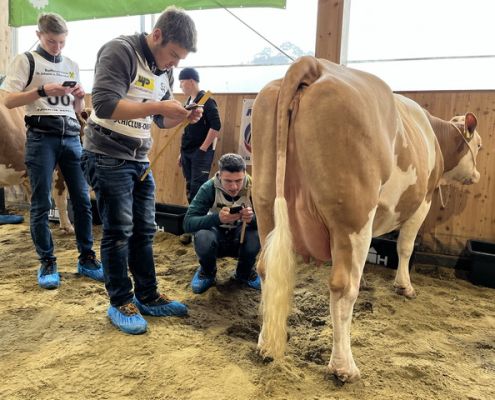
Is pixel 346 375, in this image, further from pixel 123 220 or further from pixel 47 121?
pixel 47 121

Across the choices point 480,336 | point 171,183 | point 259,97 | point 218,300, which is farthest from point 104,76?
point 171,183

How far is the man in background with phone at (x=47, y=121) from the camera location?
7.54ft

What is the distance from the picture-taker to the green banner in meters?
3.95

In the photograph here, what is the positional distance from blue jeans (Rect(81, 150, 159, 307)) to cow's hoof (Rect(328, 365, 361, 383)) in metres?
1.13

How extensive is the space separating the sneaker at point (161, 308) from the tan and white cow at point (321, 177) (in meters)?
0.68

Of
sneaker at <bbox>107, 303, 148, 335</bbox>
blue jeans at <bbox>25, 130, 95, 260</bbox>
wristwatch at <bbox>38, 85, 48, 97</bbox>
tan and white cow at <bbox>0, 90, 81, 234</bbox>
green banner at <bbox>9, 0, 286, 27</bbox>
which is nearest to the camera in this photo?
sneaker at <bbox>107, 303, 148, 335</bbox>

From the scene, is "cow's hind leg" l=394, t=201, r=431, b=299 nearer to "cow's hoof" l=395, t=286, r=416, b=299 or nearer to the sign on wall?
"cow's hoof" l=395, t=286, r=416, b=299

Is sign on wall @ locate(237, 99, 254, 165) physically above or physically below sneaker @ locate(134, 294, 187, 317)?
above

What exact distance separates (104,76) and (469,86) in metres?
3.54

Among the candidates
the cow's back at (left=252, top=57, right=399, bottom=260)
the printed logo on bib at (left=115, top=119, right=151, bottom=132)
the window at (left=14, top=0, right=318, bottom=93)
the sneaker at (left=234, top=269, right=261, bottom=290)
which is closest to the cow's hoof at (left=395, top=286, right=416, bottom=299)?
the sneaker at (left=234, top=269, right=261, bottom=290)

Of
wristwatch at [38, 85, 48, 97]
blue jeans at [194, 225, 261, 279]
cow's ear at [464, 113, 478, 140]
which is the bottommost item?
blue jeans at [194, 225, 261, 279]

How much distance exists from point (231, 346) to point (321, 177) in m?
1.01

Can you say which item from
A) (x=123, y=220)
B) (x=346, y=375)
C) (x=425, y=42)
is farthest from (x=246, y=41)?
(x=346, y=375)

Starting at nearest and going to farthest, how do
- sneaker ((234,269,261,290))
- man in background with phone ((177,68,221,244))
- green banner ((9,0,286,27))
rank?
sneaker ((234,269,261,290))
man in background with phone ((177,68,221,244))
green banner ((9,0,286,27))
